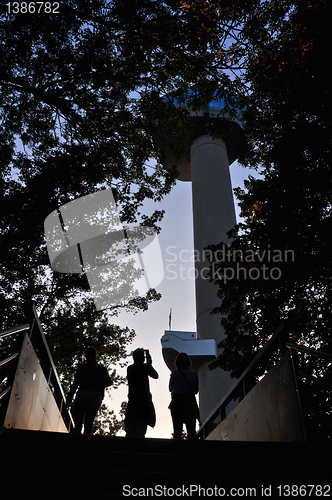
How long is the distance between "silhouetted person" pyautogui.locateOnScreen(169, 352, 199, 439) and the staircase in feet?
7.02

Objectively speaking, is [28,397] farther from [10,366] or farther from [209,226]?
[209,226]

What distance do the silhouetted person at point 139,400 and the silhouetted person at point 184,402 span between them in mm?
572

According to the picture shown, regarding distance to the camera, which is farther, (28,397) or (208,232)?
(208,232)

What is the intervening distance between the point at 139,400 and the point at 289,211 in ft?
19.9

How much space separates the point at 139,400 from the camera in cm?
498

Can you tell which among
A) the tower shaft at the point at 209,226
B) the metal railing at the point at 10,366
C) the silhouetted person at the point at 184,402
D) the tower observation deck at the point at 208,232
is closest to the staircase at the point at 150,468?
the metal railing at the point at 10,366

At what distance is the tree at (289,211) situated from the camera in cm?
825

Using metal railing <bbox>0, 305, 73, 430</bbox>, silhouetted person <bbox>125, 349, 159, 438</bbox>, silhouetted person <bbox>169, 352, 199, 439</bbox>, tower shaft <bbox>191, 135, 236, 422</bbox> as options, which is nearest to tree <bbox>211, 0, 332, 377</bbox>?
silhouetted person <bbox>169, 352, 199, 439</bbox>

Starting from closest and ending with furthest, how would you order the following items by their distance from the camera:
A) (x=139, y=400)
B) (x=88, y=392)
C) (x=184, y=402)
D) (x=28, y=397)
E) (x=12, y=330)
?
(x=12, y=330), (x=28, y=397), (x=139, y=400), (x=88, y=392), (x=184, y=402)

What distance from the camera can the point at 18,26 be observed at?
6566 millimetres

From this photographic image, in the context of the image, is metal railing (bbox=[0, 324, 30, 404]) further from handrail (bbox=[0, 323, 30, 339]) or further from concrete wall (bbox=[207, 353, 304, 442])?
concrete wall (bbox=[207, 353, 304, 442])

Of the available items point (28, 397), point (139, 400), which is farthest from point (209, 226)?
point (28, 397)

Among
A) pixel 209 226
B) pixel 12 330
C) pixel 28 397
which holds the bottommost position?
pixel 28 397

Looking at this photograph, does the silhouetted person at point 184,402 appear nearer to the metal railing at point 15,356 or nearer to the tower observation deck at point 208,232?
the metal railing at point 15,356
